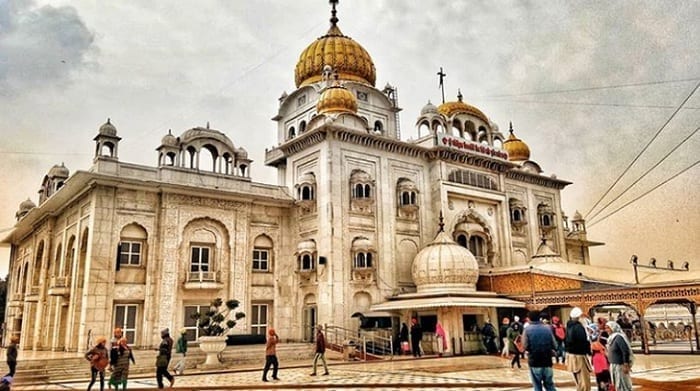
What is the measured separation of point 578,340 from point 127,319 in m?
17.6

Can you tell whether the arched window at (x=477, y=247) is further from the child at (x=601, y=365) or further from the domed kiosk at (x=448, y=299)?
the child at (x=601, y=365)

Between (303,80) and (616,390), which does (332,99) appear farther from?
(616,390)

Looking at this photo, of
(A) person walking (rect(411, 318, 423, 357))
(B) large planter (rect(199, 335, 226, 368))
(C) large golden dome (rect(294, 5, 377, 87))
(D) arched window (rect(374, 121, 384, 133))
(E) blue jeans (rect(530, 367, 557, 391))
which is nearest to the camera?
(E) blue jeans (rect(530, 367, 557, 391))

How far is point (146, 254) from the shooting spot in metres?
22.5

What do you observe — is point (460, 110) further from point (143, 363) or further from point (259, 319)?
point (143, 363)

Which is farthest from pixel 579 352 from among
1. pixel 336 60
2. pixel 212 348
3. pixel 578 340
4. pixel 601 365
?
pixel 336 60

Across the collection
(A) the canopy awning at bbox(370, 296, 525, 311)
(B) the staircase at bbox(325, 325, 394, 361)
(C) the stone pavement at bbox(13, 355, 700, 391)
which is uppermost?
(A) the canopy awning at bbox(370, 296, 525, 311)

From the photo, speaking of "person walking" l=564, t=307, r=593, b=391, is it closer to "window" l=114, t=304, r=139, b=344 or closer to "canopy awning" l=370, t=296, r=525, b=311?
"canopy awning" l=370, t=296, r=525, b=311

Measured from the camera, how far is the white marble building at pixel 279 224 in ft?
72.5

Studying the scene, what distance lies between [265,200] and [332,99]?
223 inches

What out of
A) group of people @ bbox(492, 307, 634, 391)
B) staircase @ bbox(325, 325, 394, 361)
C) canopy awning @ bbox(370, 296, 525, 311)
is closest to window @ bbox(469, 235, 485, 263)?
canopy awning @ bbox(370, 296, 525, 311)

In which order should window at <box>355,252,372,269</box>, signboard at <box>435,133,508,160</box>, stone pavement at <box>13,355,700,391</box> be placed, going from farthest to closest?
signboard at <box>435,133,508,160</box>
window at <box>355,252,372,269</box>
stone pavement at <box>13,355,700,391</box>

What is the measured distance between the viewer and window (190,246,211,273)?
2364cm

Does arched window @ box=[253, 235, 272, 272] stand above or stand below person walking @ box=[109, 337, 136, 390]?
above
